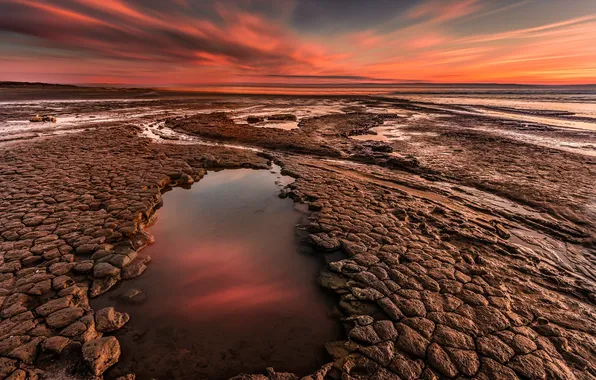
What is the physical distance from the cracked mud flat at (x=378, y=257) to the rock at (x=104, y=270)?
0.04 m

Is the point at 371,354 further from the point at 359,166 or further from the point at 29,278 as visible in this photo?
the point at 359,166

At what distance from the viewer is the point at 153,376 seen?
154 inches

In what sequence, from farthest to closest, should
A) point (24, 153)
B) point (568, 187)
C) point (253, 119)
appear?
1. point (253, 119)
2. point (24, 153)
3. point (568, 187)

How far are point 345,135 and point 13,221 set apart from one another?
20243 mm

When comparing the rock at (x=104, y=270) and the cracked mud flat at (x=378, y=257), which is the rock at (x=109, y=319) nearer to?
the cracked mud flat at (x=378, y=257)

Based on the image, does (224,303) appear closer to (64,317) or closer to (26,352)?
(64,317)

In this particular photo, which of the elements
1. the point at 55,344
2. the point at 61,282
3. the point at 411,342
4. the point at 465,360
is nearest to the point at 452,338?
the point at 465,360

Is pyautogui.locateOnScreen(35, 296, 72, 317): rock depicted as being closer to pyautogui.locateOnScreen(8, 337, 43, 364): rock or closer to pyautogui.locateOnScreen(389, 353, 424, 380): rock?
pyautogui.locateOnScreen(8, 337, 43, 364): rock

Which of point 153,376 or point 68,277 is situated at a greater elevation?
point 68,277

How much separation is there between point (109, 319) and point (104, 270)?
146cm

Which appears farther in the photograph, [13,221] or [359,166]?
[359,166]

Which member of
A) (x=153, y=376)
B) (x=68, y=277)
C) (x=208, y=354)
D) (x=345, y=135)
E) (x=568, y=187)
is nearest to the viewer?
(x=153, y=376)

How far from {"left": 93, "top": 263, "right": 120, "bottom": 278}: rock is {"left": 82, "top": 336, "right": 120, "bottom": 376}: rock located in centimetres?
174

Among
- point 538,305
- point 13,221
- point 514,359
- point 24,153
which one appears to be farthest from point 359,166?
point 24,153
